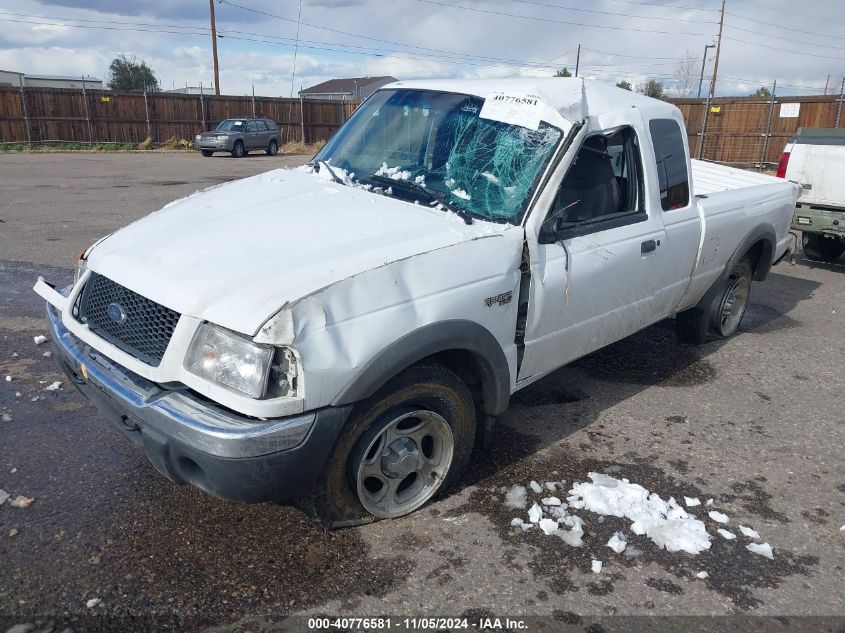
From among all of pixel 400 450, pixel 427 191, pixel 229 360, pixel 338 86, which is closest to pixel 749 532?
pixel 400 450

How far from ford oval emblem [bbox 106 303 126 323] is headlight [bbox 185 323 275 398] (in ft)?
1.70

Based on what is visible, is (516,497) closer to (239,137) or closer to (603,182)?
(603,182)

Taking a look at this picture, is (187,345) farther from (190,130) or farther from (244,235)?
(190,130)

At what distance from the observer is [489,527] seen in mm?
3305

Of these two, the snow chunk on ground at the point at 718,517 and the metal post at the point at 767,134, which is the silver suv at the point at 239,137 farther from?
the snow chunk on ground at the point at 718,517

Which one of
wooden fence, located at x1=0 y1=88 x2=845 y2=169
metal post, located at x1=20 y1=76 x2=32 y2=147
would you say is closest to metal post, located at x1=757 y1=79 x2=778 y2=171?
wooden fence, located at x1=0 y1=88 x2=845 y2=169

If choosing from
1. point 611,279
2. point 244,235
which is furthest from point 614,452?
point 244,235

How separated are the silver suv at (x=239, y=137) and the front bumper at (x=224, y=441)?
28216mm

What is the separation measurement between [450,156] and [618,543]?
7.08 ft

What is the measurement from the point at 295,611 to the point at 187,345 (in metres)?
1.13

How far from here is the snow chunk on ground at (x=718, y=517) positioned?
11.2ft

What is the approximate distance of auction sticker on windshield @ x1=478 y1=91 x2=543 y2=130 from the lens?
147 inches

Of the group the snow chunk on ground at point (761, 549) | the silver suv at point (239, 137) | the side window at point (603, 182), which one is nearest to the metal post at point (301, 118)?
the silver suv at point (239, 137)

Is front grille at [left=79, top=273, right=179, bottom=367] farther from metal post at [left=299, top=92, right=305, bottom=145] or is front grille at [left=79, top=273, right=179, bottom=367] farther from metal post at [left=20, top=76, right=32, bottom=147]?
metal post at [left=299, top=92, right=305, bottom=145]
